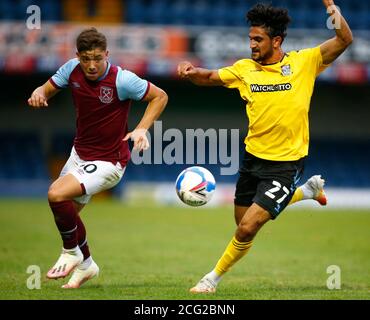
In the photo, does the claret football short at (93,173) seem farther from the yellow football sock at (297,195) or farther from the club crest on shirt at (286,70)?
the yellow football sock at (297,195)

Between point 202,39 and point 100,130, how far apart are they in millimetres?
16475

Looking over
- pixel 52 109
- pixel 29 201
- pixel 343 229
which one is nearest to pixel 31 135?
pixel 52 109

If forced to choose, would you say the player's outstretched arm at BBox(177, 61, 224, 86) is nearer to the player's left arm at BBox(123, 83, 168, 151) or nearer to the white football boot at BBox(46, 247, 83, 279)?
the player's left arm at BBox(123, 83, 168, 151)

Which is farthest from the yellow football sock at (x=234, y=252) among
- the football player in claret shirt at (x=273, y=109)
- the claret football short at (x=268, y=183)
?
the claret football short at (x=268, y=183)

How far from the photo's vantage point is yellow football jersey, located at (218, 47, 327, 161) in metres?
7.97

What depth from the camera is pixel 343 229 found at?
18031 millimetres

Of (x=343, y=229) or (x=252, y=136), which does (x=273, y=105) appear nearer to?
(x=252, y=136)

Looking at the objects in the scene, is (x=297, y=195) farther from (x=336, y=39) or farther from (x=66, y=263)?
(x=66, y=263)

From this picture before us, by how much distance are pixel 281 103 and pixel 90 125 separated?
6.63 ft

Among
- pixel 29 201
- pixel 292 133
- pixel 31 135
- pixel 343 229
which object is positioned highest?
pixel 31 135

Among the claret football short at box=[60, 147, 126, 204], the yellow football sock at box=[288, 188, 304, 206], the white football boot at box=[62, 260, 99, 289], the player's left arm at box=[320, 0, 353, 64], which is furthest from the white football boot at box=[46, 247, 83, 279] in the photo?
the player's left arm at box=[320, 0, 353, 64]

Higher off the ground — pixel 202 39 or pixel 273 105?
pixel 202 39

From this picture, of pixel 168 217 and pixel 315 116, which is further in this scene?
pixel 315 116

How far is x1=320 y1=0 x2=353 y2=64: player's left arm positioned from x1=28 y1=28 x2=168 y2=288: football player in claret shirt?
1.75 meters
